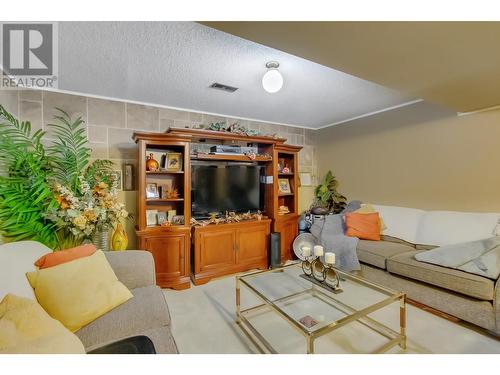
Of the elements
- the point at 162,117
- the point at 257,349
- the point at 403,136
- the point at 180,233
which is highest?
the point at 162,117

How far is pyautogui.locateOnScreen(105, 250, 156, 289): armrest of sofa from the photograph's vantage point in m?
1.62

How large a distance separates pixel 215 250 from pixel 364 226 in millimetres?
1904

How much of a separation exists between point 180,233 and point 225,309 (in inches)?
37.7

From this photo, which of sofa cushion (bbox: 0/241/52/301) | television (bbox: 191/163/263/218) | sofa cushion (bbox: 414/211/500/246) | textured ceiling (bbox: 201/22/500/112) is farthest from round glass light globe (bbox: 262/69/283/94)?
sofa cushion (bbox: 414/211/500/246)

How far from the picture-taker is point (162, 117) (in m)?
3.07

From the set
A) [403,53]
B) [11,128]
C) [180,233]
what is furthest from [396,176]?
[11,128]

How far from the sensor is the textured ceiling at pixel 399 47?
114 centimetres

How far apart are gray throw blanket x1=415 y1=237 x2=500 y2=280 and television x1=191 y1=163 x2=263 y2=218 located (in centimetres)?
201

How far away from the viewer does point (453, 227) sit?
8.11ft

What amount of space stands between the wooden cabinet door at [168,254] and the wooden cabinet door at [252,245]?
69cm

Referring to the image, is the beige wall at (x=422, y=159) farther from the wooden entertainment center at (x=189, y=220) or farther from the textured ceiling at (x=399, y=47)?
the wooden entertainment center at (x=189, y=220)

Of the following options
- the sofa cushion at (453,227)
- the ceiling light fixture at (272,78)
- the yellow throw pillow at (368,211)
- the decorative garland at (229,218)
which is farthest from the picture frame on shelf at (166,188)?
the sofa cushion at (453,227)

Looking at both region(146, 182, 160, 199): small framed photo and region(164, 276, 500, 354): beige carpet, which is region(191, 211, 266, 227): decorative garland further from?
region(164, 276, 500, 354): beige carpet
